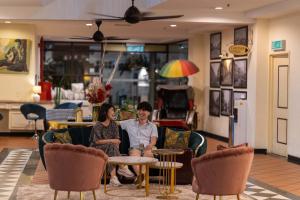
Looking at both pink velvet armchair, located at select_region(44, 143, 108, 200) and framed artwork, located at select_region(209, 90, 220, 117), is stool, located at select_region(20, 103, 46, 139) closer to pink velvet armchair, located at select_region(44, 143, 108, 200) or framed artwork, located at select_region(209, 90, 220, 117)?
framed artwork, located at select_region(209, 90, 220, 117)

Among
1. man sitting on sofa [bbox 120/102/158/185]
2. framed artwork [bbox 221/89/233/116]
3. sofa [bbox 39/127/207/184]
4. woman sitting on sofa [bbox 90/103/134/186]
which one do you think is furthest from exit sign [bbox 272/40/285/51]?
woman sitting on sofa [bbox 90/103/134/186]

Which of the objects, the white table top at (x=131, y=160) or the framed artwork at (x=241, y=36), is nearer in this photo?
the white table top at (x=131, y=160)

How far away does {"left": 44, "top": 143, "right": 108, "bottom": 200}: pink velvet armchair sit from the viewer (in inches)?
253

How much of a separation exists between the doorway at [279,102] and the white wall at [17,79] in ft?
20.5

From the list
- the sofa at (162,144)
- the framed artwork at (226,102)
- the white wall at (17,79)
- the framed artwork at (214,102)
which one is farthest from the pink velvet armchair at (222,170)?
the white wall at (17,79)

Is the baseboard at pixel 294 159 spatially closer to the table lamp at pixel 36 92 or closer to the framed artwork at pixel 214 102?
the framed artwork at pixel 214 102

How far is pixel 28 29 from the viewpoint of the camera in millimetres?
15180

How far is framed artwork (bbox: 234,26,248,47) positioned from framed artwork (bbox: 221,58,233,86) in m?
0.70

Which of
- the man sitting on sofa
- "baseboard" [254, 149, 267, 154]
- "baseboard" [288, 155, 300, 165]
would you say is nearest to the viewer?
the man sitting on sofa

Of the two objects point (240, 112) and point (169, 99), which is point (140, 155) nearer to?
point (240, 112)

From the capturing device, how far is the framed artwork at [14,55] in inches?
594

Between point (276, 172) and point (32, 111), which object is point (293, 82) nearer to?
point (276, 172)

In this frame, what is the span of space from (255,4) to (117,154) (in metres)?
4.62

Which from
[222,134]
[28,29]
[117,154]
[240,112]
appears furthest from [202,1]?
[28,29]
